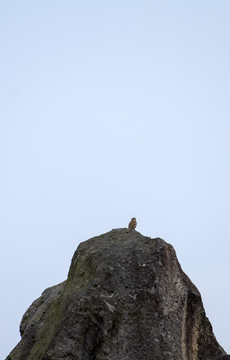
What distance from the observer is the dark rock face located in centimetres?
1327

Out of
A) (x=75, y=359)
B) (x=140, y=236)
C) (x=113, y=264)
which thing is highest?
(x=140, y=236)

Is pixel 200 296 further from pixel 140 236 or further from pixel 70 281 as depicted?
pixel 70 281

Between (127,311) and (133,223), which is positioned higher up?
(133,223)

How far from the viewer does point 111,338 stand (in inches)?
526

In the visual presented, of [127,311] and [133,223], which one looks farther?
[133,223]

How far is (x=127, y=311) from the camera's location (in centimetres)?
1362

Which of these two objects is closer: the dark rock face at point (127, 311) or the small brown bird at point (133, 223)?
the dark rock face at point (127, 311)

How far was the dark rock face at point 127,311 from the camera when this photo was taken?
1327cm

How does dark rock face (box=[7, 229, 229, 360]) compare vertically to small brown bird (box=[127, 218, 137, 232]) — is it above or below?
below

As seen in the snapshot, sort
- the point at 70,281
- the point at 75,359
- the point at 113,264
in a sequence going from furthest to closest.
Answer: the point at 70,281
the point at 113,264
the point at 75,359

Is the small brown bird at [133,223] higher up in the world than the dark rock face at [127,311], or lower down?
higher up

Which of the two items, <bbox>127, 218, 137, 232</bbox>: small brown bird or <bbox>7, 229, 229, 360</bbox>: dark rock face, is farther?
<bbox>127, 218, 137, 232</bbox>: small brown bird

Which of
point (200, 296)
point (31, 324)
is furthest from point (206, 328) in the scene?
point (31, 324)

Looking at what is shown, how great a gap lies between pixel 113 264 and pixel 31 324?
10.9ft
